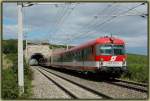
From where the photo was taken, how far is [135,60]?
116 feet

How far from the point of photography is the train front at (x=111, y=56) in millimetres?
23214

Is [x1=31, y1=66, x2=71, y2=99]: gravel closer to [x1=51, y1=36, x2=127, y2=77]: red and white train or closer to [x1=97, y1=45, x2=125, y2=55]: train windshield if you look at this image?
[x1=51, y1=36, x2=127, y2=77]: red and white train

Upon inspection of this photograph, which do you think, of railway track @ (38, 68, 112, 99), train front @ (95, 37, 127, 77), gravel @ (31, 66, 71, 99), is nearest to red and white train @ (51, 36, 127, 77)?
train front @ (95, 37, 127, 77)

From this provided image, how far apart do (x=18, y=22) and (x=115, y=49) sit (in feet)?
29.6

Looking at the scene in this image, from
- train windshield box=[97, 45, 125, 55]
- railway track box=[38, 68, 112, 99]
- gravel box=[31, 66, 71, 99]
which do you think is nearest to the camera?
railway track box=[38, 68, 112, 99]

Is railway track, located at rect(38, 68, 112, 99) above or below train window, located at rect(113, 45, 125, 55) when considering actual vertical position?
below

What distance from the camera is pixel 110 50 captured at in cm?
2402

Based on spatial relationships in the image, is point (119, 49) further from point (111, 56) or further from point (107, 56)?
point (107, 56)

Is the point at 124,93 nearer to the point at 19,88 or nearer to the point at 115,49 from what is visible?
the point at 19,88

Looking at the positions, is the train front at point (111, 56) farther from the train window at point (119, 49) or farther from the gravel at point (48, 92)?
the gravel at point (48, 92)

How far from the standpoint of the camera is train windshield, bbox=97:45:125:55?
2389 centimetres

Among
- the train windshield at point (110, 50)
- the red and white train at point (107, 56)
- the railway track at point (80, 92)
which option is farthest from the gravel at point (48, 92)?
the train windshield at point (110, 50)

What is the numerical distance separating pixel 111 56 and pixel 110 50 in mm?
466

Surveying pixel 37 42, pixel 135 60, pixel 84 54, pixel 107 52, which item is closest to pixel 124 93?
pixel 107 52
